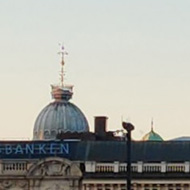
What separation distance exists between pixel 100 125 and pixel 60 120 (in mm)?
15733

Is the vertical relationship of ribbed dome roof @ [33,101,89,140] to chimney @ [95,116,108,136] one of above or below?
above

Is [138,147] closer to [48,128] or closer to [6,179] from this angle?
[6,179]

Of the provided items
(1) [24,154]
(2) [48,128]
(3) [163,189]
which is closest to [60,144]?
(1) [24,154]

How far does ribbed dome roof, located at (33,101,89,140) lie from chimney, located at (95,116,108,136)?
1397 centimetres

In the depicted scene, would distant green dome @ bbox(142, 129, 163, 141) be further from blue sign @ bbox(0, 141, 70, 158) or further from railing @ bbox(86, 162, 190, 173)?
railing @ bbox(86, 162, 190, 173)

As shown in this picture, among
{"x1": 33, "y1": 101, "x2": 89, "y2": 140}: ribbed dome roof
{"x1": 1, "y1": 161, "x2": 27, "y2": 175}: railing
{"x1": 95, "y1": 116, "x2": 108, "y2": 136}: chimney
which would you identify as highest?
{"x1": 33, "y1": 101, "x2": 89, "y2": 140}: ribbed dome roof

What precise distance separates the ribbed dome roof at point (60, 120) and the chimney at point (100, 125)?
13970mm

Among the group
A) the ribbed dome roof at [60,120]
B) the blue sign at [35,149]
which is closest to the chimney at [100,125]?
the blue sign at [35,149]

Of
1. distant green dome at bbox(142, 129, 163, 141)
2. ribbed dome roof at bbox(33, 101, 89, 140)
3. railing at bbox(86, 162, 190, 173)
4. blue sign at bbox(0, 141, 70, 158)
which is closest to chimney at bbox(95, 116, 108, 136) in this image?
blue sign at bbox(0, 141, 70, 158)

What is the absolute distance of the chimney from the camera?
102 m

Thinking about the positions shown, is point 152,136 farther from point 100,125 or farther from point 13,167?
point 13,167

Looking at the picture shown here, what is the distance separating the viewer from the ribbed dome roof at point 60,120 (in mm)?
118000

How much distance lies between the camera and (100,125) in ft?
338

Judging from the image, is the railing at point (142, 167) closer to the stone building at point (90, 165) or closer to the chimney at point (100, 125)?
the stone building at point (90, 165)
